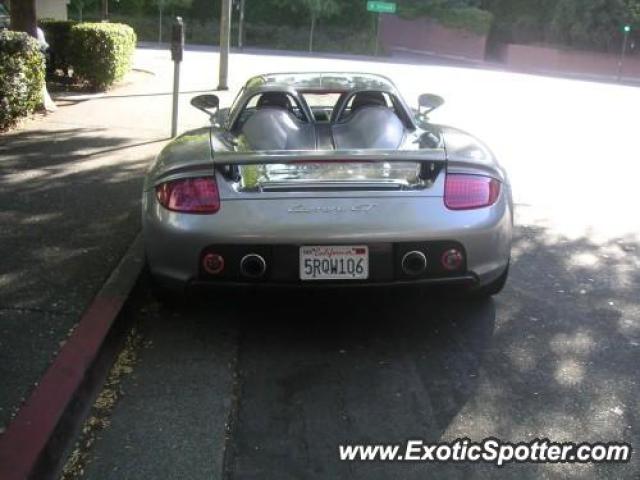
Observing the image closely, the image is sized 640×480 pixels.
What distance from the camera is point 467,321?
4.44 meters

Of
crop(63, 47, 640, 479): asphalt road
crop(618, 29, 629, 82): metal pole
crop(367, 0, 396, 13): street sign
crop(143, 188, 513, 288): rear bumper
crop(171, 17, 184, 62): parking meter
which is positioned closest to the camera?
crop(63, 47, 640, 479): asphalt road

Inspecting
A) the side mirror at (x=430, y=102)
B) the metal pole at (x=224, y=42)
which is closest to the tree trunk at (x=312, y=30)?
the metal pole at (x=224, y=42)

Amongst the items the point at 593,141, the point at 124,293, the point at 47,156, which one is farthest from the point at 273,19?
the point at 124,293

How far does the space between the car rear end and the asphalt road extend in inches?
7.4

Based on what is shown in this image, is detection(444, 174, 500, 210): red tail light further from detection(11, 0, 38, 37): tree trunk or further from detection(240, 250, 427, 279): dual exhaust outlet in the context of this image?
detection(11, 0, 38, 37): tree trunk

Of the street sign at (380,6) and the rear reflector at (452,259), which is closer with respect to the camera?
the rear reflector at (452,259)

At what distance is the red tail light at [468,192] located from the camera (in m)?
3.84


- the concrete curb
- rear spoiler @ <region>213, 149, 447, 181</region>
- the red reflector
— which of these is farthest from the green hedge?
the red reflector

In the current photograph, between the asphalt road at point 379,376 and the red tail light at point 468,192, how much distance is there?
51cm

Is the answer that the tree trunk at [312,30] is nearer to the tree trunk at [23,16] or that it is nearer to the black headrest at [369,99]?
the tree trunk at [23,16]

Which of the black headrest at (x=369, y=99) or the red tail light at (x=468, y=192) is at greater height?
the black headrest at (x=369, y=99)

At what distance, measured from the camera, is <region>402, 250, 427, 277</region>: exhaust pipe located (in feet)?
12.3

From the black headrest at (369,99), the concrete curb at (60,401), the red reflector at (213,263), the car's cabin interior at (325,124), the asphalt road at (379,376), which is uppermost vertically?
the black headrest at (369,99)

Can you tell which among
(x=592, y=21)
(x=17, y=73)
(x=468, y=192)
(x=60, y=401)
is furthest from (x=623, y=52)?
(x=60, y=401)
